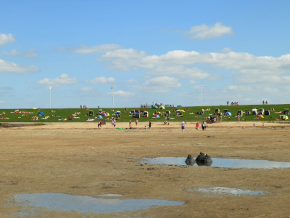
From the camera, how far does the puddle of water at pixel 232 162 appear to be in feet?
69.3

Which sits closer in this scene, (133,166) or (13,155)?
(133,166)

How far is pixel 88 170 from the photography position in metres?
20.2

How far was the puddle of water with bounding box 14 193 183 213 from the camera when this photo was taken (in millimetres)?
12049

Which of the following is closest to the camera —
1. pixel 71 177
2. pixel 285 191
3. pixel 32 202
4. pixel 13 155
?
pixel 32 202

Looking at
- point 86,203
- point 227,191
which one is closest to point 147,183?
point 227,191

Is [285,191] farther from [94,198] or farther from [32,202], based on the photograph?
[32,202]

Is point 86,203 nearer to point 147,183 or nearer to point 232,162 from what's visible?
point 147,183

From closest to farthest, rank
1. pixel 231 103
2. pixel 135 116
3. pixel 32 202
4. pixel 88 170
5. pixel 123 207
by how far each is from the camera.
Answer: pixel 123 207 < pixel 32 202 < pixel 88 170 < pixel 135 116 < pixel 231 103

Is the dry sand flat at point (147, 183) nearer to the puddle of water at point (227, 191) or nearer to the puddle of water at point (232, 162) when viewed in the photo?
the puddle of water at point (227, 191)

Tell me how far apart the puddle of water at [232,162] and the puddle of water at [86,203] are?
9551mm

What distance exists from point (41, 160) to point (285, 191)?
16288mm

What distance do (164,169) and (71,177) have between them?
17.2 ft

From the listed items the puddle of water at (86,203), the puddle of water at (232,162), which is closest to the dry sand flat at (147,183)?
the puddle of water at (86,203)

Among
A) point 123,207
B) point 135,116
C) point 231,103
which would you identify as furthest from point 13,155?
point 231,103
